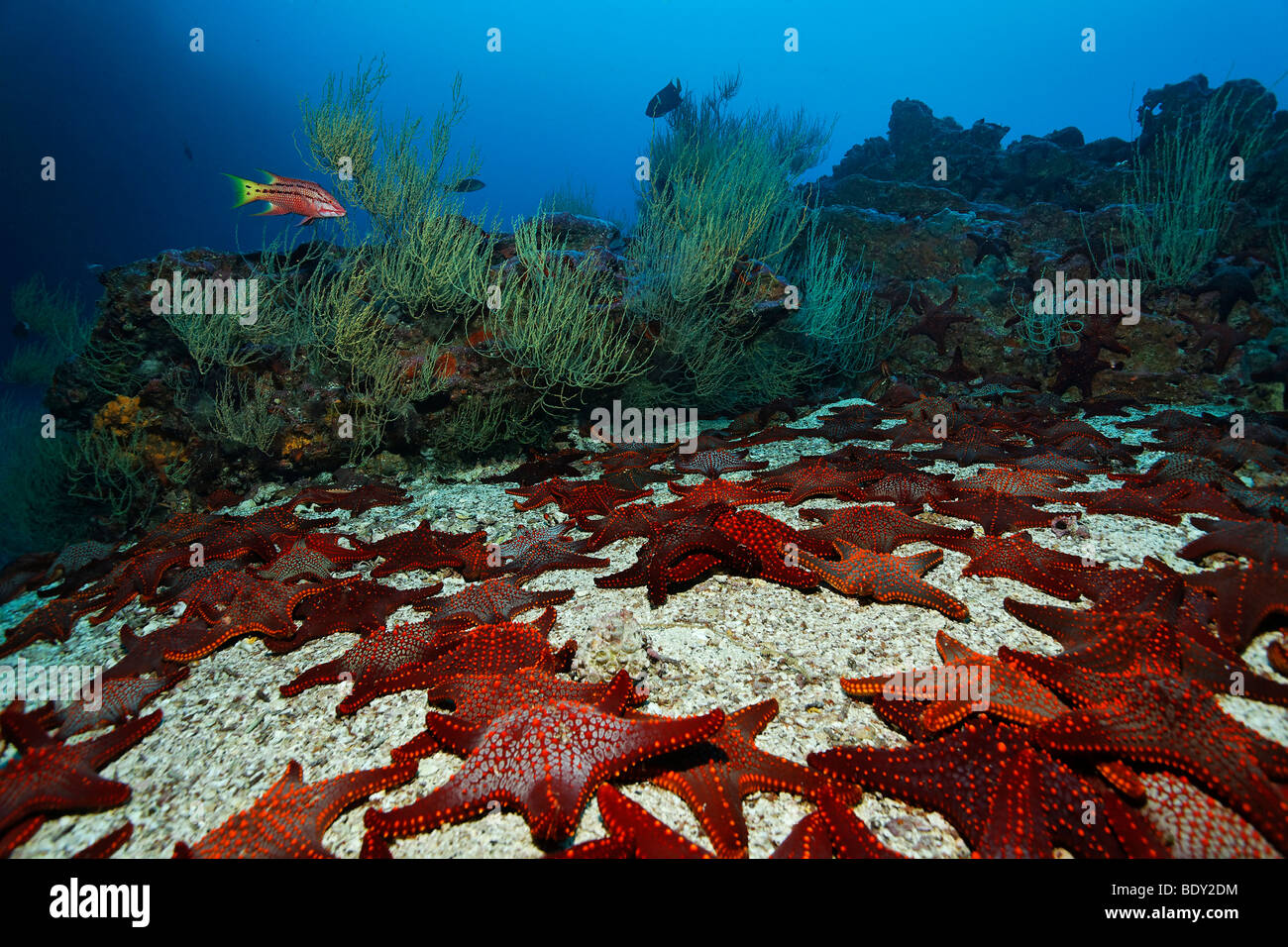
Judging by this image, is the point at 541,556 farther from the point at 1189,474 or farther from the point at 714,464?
the point at 1189,474

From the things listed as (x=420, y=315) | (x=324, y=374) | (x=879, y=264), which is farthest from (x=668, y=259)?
(x=879, y=264)

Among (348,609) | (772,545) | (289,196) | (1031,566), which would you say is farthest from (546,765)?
(289,196)

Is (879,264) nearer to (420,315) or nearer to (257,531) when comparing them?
(420,315)

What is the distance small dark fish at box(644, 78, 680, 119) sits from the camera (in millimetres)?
10156

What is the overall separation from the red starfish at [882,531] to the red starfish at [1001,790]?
1265 mm

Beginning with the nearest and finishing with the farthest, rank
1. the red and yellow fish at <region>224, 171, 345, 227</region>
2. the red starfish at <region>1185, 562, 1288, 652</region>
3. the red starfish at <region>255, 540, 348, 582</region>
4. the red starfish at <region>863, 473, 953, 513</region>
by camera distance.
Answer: the red starfish at <region>1185, 562, 1288, 652</region> < the red starfish at <region>255, 540, 348, 582</region> < the red starfish at <region>863, 473, 953, 513</region> < the red and yellow fish at <region>224, 171, 345, 227</region>

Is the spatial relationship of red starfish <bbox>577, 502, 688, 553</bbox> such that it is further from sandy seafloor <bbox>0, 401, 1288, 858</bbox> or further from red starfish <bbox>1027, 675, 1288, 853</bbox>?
red starfish <bbox>1027, 675, 1288, 853</bbox>

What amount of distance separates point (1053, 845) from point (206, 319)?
740cm

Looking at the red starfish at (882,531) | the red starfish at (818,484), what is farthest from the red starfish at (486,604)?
the red starfish at (818,484)

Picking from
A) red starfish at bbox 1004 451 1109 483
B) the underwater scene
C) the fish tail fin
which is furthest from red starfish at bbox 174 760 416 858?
the fish tail fin

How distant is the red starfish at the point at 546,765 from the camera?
1.38 m

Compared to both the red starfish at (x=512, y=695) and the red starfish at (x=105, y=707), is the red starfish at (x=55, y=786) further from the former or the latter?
the red starfish at (x=512, y=695)

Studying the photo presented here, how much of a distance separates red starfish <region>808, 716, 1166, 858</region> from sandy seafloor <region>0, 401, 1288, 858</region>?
5.8 inches

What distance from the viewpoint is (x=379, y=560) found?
3592 mm
